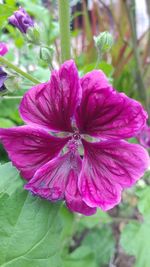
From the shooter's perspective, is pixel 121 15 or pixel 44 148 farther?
pixel 121 15

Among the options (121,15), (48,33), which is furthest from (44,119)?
(121,15)

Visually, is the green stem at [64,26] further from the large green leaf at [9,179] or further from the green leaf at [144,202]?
the green leaf at [144,202]

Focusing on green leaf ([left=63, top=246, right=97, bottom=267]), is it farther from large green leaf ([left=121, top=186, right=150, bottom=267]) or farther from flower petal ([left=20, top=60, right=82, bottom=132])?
flower petal ([left=20, top=60, right=82, bottom=132])


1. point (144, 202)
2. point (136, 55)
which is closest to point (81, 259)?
point (144, 202)

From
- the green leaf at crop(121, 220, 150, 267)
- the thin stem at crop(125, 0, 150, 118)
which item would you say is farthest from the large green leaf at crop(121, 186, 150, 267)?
the thin stem at crop(125, 0, 150, 118)

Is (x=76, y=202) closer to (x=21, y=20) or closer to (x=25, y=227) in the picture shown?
(x=25, y=227)

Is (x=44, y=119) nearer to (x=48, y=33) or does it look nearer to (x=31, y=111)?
(x=31, y=111)

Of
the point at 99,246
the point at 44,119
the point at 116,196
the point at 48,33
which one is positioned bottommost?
the point at 99,246
